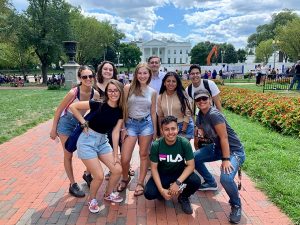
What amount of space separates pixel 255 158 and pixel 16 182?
3936 mm

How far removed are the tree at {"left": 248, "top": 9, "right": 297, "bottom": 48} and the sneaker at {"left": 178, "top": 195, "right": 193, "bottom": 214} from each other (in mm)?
62217

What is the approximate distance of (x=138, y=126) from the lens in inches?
159

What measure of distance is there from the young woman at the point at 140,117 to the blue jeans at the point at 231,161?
2.30ft

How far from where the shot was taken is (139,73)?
3.91 meters

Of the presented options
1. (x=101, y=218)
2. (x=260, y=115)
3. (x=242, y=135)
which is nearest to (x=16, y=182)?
(x=101, y=218)

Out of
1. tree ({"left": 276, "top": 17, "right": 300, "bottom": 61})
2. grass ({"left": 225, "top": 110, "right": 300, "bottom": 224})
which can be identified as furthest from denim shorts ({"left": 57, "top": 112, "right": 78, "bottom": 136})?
tree ({"left": 276, "top": 17, "right": 300, "bottom": 61})

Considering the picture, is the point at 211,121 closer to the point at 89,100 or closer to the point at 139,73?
the point at 139,73

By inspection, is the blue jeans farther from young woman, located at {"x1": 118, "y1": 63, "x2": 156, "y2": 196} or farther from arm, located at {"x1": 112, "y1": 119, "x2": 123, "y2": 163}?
arm, located at {"x1": 112, "y1": 119, "x2": 123, "y2": 163}

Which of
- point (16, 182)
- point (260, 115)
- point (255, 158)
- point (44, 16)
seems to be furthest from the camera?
point (44, 16)

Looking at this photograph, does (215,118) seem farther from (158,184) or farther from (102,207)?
(102,207)

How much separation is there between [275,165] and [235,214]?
1.83 meters

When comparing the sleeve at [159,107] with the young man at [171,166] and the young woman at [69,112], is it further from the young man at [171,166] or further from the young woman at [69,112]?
the young woman at [69,112]

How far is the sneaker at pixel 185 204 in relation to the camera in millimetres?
3576

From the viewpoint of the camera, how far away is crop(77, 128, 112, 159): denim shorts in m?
3.53
